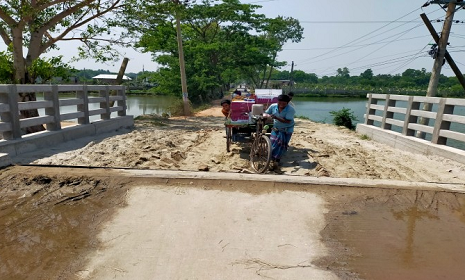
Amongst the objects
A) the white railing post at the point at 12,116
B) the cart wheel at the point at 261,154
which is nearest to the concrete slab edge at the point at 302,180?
the cart wheel at the point at 261,154

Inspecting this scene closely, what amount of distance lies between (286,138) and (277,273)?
370 cm

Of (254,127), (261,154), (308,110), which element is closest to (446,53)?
(254,127)

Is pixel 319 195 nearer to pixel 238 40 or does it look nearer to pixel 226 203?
pixel 226 203

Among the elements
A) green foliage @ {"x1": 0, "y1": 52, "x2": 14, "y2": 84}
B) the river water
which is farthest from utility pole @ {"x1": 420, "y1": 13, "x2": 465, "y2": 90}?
green foliage @ {"x1": 0, "y1": 52, "x2": 14, "y2": 84}

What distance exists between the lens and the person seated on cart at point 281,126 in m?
5.97

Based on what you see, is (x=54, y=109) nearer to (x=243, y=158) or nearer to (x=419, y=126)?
(x=243, y=158)

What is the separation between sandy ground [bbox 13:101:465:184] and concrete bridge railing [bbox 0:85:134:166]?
0.95ft

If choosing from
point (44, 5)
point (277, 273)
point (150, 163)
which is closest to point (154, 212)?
point (277, 273)

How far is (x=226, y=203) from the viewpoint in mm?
3932

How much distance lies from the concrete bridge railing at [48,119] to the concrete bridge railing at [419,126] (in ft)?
26.6

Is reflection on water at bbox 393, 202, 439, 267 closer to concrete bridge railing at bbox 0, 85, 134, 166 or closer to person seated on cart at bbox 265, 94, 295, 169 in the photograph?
person seated on cart at bbox 265, 94, 295, 169

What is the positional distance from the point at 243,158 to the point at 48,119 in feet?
15.0

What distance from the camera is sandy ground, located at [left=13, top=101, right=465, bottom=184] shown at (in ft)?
18.9

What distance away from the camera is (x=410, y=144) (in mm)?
7691
